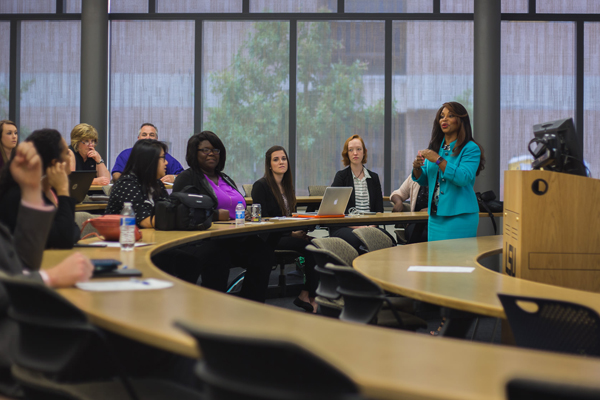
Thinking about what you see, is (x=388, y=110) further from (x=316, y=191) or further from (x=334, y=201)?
(x=334, y=201)

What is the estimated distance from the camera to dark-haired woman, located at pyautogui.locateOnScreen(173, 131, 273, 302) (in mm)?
4035

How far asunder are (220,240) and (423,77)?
4.57m

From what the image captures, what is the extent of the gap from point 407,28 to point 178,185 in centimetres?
484

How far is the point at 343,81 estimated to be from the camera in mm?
7625

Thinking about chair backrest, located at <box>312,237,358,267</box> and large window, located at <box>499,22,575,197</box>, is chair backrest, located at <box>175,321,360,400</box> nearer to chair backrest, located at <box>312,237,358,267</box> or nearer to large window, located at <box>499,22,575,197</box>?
chair backrest, located at <box>312,237,358,267</box>

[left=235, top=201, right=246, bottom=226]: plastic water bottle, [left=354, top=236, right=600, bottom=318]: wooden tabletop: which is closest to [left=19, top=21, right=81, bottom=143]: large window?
[left=235, top=201, right=246, bottom=226]: plastic water bottle

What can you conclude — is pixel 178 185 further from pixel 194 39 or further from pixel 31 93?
pixel 31 93

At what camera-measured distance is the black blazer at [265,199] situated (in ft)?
16.2

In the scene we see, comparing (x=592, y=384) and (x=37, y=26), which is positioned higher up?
(x=37, y=26)

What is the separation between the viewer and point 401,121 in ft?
25.0

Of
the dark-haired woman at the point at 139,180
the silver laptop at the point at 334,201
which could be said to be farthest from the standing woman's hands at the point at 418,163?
the dark-haired woman at the point at 139,180

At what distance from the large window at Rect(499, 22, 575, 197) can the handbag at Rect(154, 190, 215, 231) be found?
A: 5334 millimetres

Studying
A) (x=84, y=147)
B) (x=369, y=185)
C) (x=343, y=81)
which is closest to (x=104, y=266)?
(x=84, y=147)

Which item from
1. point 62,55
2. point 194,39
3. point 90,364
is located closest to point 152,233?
point 90,364
